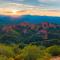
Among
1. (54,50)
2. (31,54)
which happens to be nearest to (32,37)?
(54,50)

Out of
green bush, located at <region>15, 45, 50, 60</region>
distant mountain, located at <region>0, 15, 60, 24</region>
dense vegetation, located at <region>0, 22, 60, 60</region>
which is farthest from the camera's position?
distant mountain, located at <region>0, 15, 60, 24</region>

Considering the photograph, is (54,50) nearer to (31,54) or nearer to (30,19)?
(31,54)

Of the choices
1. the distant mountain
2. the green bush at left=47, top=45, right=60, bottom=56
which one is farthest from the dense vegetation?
the distant mountain

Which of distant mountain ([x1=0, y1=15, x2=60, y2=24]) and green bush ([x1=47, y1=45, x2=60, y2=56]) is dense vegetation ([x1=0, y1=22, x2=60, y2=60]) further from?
distant mountain ([x1=0, y1=15, x2=60, y2=24])

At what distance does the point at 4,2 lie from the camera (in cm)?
1350

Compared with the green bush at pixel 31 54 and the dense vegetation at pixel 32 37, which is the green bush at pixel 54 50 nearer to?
the dense vegetation at pixel 32 37

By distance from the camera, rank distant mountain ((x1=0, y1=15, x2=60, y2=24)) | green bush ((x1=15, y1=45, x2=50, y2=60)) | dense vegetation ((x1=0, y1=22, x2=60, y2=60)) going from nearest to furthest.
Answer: green bush ((x1=15, y1=45, x2=50, y2=60)), dense vegetation ((x1=0, y1=22, x2=60, y2=60)), distant mountain ((x1=0, y1=15, x2=60, y2=24))

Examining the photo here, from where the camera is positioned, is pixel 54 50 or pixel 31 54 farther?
pixel 54 50

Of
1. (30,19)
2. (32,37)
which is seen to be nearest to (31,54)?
(32,37)

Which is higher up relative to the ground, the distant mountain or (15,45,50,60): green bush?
the distant mountain

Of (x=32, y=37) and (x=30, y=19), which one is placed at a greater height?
(x=30, y=19)

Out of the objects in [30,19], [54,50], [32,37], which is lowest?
[54,50]

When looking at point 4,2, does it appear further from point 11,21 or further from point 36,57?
point 36,57

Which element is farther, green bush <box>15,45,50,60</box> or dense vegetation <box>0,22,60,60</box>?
dense vegetation <box>0,22,60,60</box>
